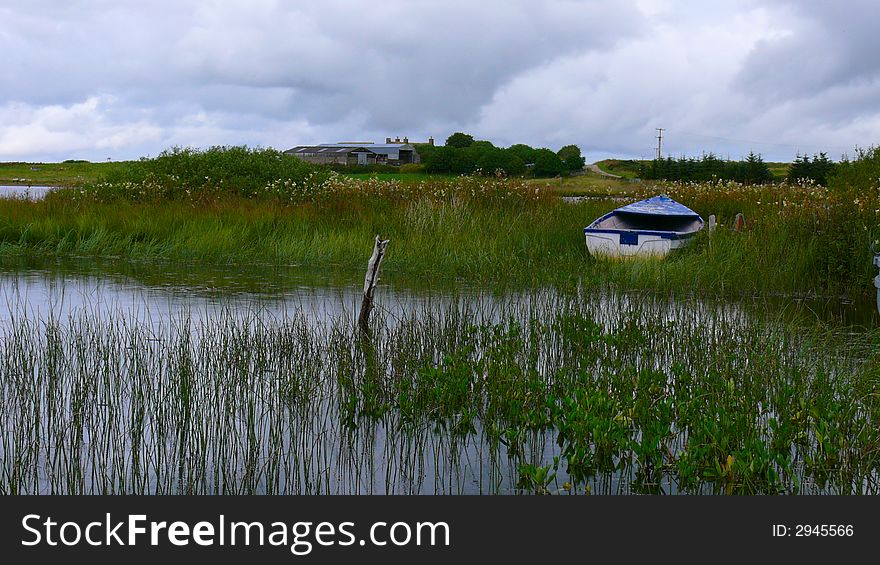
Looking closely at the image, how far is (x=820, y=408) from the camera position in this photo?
6.10m

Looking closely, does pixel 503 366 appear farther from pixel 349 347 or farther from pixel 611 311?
pixel 611 311

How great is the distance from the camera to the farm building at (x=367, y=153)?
73.2 metres

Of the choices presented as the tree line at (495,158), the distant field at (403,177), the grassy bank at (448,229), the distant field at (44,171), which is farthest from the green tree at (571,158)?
the grassy bank at (448,229)

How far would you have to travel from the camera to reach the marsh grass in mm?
5336

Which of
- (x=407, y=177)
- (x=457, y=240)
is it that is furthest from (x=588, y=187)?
(x=457, y=240)

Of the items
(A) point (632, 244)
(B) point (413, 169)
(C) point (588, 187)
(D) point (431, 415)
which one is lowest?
(D) point (431, 415)

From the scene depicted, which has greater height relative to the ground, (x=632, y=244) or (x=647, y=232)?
(x=647, y=232)

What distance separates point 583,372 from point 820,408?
1.65 meters

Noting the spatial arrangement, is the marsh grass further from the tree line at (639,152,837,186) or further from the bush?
the bush

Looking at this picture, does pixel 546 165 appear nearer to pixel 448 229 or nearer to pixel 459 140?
pixel 459 140

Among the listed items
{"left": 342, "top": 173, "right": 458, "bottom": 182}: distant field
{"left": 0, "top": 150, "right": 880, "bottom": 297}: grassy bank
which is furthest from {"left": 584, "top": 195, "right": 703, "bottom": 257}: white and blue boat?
{"left": 342, "top": 173, "right": 458, "bottom": 182}: distant field

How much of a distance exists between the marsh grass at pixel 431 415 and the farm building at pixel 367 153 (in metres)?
63.9

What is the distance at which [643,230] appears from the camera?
51.1ft

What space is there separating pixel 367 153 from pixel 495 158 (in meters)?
16.4
